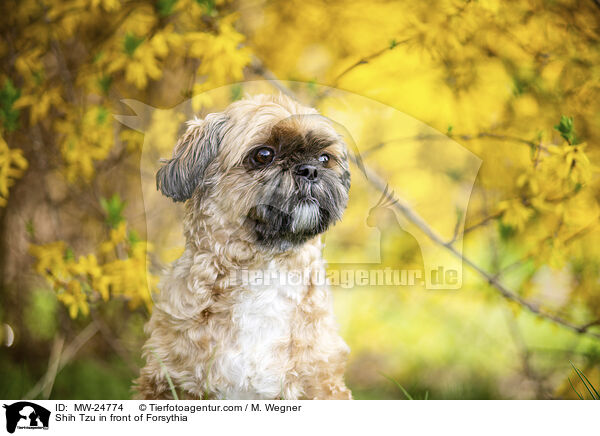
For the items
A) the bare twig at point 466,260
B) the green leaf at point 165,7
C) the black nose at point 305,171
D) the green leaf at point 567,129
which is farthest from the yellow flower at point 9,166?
the green leaf at point 567,129

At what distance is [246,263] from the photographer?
46.7 inches

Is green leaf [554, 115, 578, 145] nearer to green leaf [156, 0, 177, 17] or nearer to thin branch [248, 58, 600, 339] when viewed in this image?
thin branch [248, 58, 600, 339]

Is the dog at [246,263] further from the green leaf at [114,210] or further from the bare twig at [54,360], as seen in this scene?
the bare twig at [54,360]

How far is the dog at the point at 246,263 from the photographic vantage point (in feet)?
3.72

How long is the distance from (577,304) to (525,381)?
270mm

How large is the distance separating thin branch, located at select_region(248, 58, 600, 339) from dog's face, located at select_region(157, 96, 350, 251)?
122 mm

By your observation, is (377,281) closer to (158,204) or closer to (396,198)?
(396,198)

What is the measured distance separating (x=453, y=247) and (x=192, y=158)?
73cm

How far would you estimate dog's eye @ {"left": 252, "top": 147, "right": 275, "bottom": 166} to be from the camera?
1128 millimetres
